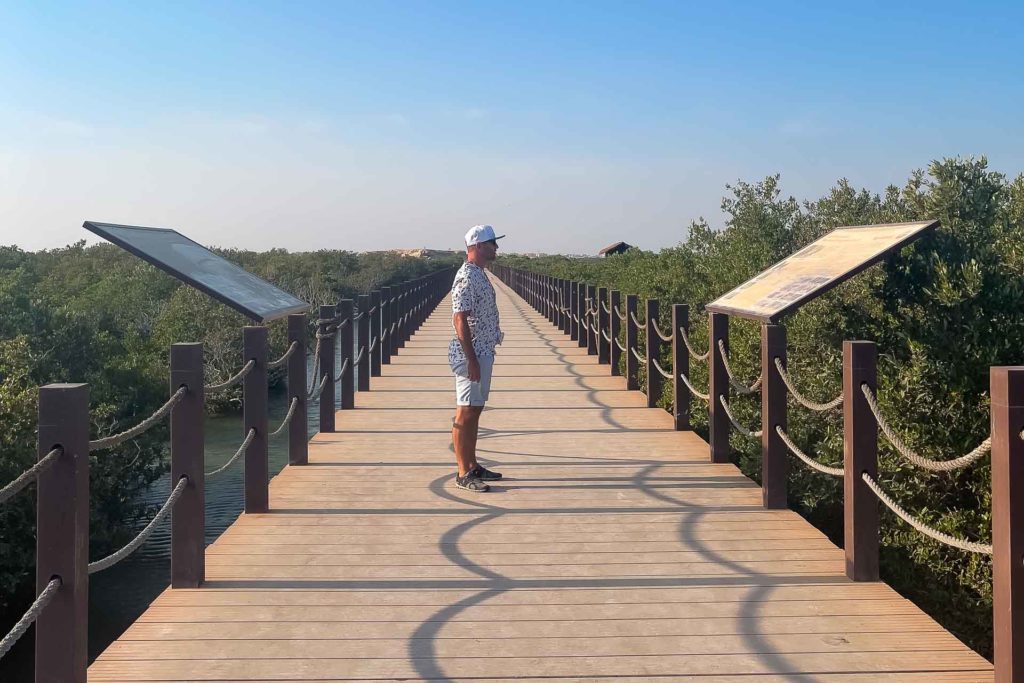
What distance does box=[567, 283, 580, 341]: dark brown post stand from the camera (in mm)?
18922

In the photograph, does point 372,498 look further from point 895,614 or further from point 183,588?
point 895,614

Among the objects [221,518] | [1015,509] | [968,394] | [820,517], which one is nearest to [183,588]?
[1015,509]

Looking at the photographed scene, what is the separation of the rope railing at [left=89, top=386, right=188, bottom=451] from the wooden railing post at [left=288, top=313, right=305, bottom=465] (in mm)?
2490

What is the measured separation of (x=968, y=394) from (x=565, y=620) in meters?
4.15

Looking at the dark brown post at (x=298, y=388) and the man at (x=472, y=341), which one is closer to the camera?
the man at (x=472, y=341)

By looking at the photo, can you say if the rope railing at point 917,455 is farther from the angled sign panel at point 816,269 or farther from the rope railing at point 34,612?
the rope railing at point 34,612

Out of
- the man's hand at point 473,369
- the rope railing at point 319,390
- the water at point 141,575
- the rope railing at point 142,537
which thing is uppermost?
the man's hand at point 473,369

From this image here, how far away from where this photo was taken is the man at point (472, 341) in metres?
6.35

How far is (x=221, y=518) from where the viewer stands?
1441 cm

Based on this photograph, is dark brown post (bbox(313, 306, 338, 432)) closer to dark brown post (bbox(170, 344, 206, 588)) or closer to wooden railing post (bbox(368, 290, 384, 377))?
dark brown post (bbox(170, 344, 206, 588))

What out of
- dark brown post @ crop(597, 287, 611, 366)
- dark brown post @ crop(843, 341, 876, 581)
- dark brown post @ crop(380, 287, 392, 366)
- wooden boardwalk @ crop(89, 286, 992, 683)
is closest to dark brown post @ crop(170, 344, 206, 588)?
wooden boardwalk @ crop(89, 286, 992, 683)

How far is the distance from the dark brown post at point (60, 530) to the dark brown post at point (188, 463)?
136 centimetres

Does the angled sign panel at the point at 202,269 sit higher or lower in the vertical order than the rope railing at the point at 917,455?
higher

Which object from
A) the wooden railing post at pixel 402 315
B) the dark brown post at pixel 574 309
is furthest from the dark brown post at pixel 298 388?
the dark brown post at pixel 574 309
